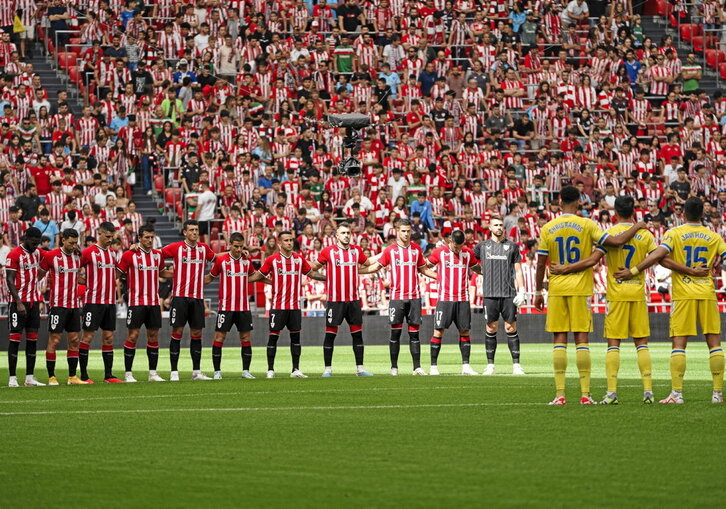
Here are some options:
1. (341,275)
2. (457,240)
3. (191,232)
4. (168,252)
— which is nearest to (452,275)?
(457,240)

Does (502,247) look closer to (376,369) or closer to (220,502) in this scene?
(376,369)

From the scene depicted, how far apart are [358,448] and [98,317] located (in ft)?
29.9

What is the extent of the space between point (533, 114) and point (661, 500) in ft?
95.3

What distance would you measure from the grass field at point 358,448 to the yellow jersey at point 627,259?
1.20m

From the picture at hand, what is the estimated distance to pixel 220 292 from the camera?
1889cm

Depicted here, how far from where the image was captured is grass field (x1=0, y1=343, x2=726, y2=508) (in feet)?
25.7

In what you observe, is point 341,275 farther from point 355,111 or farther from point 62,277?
point 355,111

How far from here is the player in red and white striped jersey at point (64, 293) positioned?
17.8 metres

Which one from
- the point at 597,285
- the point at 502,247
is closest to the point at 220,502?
the point at 502,247

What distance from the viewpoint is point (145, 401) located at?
14.3 m

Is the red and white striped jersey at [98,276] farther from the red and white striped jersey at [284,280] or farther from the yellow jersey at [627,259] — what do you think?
the yellow jersey at [627,259]

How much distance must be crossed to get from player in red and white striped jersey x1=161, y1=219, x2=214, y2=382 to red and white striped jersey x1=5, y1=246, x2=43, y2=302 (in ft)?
6.21

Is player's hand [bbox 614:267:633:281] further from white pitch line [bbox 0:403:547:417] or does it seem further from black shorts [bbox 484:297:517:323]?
black shorts [bbox 484:297:517:323]

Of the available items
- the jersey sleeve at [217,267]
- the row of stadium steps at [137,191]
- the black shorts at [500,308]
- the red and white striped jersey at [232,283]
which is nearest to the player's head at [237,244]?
the red and white striped jersey at [232,283]
